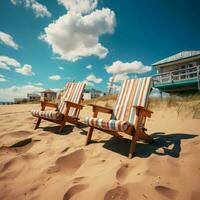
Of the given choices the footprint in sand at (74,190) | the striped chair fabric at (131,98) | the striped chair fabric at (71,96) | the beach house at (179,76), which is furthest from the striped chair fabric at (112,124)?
the beach house at (179,76)

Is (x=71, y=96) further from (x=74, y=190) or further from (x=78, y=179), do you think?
(x=74, y=190)

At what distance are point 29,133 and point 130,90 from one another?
2.24 metres

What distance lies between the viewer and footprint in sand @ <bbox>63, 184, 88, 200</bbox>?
4.31 ft

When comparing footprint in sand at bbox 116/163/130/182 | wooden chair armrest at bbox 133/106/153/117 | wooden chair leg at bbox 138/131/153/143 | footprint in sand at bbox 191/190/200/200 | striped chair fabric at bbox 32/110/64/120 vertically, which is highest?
wooden chair armrest at bbox 133/106/153/117

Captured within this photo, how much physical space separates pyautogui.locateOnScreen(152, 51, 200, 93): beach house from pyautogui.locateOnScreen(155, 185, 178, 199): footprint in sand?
9.68 metres

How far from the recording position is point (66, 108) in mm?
3334

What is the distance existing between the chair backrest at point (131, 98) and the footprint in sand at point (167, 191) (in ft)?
5.00

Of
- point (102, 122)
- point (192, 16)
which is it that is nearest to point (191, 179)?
point (102, 122)

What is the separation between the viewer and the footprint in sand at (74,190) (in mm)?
1312

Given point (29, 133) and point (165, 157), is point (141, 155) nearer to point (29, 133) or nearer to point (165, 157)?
point (165, 157)

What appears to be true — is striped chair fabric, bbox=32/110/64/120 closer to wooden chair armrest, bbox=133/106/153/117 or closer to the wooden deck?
wooden chair armrest, bbox=133/106/153/117

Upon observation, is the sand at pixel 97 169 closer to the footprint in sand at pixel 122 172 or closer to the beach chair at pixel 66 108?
the footprint in sand at pixel 122 172

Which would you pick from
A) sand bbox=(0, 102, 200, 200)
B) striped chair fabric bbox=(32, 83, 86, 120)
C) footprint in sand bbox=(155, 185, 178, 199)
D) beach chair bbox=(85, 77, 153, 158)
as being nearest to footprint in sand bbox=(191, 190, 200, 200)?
sand bbox=(0, 102, 200, 200)

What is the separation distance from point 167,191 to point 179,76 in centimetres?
1146
